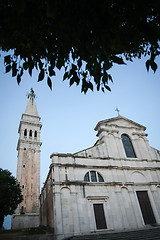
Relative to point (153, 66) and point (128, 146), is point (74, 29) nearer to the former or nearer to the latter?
point (153, 66)

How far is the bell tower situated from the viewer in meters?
28.4

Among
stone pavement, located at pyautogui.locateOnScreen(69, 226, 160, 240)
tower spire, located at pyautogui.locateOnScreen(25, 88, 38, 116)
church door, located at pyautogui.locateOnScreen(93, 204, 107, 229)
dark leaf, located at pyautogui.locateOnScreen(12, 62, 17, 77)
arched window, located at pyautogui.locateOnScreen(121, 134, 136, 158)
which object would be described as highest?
tower spire, located at pyautogui.locateOnScreen(25, 88, 38, 116)

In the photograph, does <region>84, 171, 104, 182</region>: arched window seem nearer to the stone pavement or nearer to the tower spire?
the stone pavement

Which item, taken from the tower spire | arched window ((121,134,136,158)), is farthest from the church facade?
the tower spire

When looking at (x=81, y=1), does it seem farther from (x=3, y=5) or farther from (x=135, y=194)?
(x=135, y=194)

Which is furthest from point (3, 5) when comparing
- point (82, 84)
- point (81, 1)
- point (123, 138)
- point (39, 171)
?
point (39, 171)

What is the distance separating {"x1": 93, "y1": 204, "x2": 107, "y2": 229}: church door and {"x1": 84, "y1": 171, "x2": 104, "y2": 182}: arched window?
7.85 ft

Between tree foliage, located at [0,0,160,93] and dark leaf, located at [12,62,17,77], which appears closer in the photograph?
tree foliage, located at [0,0,160,93]

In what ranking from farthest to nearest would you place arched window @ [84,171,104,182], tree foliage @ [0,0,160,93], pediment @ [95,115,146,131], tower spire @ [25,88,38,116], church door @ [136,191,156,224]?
tower spire @ [25,88,38,116]
pediment @ [95,115,146,131]
arched window @ [84,171,104,182]
church door @ [136,191,156,224]
tree foliage @ [0,0,160,93]

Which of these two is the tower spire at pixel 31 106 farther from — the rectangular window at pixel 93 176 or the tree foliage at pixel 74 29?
the tree foliage at pixel 74 29

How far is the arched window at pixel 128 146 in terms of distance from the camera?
21.0m

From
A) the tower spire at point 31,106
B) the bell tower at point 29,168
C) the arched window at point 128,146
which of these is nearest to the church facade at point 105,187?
the arched window at point 128,146

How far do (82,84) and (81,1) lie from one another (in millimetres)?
1620

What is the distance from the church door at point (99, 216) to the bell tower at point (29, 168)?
58.8ft
